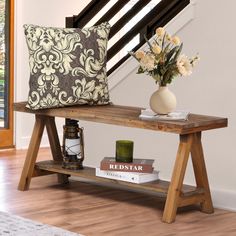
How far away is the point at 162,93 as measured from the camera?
3.87m

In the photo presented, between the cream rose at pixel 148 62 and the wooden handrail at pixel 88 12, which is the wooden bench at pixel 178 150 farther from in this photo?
the wooden handrail at pixel 88 12

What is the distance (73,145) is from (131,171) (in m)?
0.50

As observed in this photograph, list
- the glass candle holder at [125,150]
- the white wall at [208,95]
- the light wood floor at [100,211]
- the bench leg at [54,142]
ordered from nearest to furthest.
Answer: the light wood floor at [100,211], the glass candle holder at [125,150], the white wall at [208,95], the bench leg at [54,142]

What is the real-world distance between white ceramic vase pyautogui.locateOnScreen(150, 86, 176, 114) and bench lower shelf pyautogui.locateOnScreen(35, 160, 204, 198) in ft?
1.40

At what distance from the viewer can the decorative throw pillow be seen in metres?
4.22

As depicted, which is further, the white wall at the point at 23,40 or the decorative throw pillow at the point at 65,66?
the white wall at the point at 23,40

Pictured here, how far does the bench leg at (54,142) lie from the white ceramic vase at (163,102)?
3.08 ft

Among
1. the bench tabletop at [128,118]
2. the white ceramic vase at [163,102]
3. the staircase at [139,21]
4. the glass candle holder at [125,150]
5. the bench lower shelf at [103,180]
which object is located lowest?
the bench lower shelf at [103,180]

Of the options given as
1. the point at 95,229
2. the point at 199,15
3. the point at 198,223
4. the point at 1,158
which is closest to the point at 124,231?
the point at 95,229

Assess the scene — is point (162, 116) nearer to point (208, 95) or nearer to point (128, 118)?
point (128, 118)


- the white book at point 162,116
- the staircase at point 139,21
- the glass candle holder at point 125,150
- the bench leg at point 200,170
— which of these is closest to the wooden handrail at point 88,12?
the staircase at point 139,21

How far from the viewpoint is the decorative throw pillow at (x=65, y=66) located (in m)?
4.22

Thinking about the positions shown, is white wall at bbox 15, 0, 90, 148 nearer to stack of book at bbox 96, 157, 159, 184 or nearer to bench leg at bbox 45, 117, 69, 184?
bench leg at bbox 45, 117, 69, 184

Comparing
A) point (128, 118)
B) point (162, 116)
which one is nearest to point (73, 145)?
point (128, 118)
